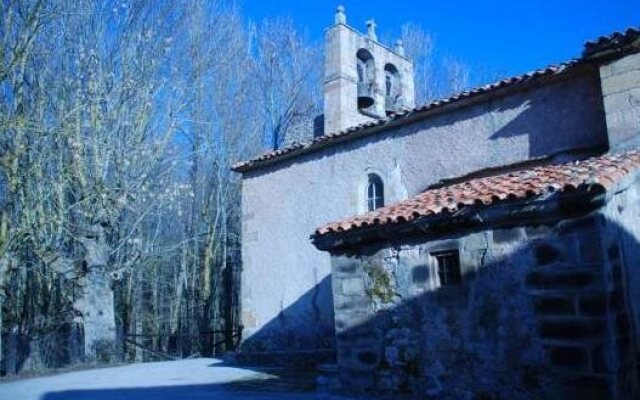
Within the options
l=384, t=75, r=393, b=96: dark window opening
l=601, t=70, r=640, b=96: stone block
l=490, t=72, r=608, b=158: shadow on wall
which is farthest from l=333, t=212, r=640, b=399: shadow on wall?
l=384, t=75, r=393, b=96: dark window opening

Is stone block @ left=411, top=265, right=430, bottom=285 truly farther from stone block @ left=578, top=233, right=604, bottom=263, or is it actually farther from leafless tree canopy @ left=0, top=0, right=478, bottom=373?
leafless tree canopy @ left=0, top=0, right=478, bottom=373

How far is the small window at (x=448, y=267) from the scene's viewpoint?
20.0 feet

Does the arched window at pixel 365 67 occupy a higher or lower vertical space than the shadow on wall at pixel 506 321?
higher

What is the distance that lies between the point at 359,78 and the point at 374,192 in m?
4.50

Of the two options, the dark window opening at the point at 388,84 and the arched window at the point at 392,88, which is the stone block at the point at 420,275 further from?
the dark window opening at the point at 388,84

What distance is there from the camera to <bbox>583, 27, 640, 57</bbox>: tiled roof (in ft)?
22.4

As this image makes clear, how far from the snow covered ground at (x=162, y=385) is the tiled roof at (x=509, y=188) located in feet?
8.09

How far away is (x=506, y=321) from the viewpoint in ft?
18.0

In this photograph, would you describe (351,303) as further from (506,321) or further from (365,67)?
(365,67)

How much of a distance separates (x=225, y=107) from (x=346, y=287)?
14.1 metres

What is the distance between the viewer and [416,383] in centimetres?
614

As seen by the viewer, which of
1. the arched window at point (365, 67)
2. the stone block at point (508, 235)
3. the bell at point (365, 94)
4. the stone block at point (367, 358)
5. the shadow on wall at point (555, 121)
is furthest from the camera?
the arched window at point (365, 67)

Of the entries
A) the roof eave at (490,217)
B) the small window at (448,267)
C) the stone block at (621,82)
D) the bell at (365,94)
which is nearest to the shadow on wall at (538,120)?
the stone block at (621,82)

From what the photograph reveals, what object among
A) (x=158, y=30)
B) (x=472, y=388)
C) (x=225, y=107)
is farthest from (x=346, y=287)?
(x=225, y=107)
